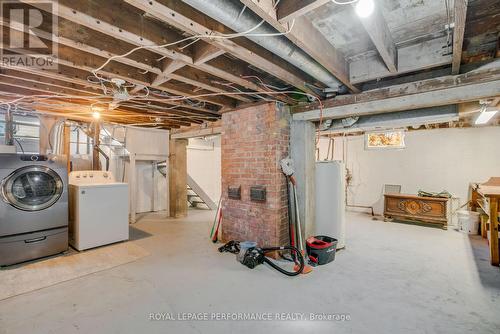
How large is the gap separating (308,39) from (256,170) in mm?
1864

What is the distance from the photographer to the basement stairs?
6.30 meters

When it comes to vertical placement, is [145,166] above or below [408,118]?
below

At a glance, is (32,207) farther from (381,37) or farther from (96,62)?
(381,37)

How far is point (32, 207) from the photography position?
9.57 feet

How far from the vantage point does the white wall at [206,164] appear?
6.67 metres

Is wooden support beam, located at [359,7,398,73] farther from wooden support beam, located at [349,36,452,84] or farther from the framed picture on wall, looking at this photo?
the framed picture on wall

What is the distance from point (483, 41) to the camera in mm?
1938

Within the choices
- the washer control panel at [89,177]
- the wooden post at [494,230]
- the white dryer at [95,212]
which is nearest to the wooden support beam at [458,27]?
the wooden post at [494,230]

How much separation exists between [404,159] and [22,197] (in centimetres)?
724

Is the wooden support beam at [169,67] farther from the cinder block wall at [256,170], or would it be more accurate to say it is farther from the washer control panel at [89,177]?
the washer control panel at [89,177]

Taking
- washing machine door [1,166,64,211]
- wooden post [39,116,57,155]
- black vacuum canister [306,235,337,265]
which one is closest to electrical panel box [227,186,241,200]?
black vacuum canister [306,235,337,265]

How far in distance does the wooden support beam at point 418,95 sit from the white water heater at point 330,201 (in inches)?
34.3

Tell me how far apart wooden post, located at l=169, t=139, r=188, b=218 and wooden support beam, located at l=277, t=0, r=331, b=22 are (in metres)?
4.63

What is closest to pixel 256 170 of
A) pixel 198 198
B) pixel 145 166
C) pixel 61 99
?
pixel 61 99
